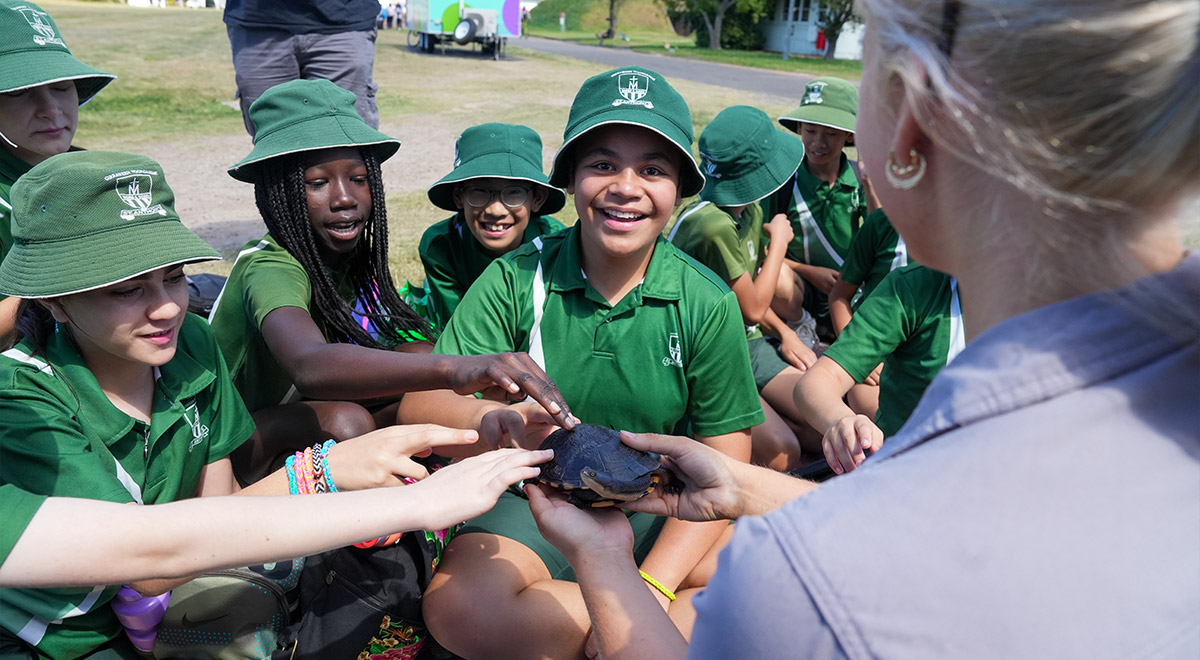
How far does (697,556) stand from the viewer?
8.20 feet

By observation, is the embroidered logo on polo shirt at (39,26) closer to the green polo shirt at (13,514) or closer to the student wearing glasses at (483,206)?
the student wearing glasses at (483,206)

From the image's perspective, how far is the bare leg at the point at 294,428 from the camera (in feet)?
9.52

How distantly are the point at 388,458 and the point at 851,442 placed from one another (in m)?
1.31

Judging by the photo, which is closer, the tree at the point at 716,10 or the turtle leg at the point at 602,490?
the turtle leg at the point at 602,490

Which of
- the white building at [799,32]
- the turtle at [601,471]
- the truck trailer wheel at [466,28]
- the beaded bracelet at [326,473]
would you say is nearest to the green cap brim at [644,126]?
the turtle at [601,471]

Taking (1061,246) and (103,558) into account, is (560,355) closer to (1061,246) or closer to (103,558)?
(103,558)

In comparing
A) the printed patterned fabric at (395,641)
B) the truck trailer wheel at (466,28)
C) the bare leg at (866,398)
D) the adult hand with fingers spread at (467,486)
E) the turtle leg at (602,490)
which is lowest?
the printed patterned fabric at (395,641)

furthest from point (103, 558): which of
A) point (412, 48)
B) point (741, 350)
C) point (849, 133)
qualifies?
point (412, 48)

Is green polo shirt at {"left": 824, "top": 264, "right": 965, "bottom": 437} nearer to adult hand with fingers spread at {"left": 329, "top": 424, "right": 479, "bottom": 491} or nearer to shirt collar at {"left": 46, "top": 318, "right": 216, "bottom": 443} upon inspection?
adult hand with fingers spread at {"left": 329, "top": 424, "right": 479, "bottom": 491}

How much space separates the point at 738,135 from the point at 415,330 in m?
1.97

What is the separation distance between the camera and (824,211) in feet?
15.4

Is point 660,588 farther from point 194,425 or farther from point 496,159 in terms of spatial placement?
point 496,159

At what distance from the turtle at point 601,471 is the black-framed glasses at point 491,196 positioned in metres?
1.74

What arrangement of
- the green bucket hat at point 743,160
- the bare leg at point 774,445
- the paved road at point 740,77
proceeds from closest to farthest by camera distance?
1. the bare leg at point 774,445
2. the green bucket hat at point 743,160
3. the paved road at point 740,77
